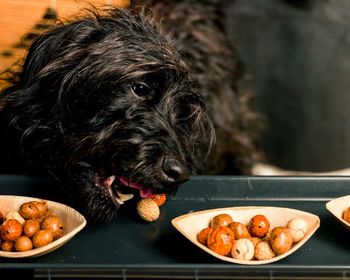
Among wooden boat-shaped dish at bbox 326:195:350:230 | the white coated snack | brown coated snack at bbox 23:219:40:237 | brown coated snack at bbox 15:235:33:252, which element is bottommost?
brown coated snack at bbox 23:219:40:237

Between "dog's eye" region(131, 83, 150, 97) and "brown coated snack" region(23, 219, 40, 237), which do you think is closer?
"brown coated snack" region(23, 219, 40, 237)

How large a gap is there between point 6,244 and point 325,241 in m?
1.06

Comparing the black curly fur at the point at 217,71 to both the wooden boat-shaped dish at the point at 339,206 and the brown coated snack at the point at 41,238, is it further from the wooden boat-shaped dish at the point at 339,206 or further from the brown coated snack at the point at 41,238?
the brown coated snack at the point at 41,238

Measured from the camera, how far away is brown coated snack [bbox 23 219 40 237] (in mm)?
1966

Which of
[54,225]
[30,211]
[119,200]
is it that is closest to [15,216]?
[30,211]

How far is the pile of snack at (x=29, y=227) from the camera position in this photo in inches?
75.3

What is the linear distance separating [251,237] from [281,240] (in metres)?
0.17

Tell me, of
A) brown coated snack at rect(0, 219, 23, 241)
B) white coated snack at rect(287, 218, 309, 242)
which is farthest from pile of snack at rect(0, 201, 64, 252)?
white coated snack at rect(287, 218, 309, 242)

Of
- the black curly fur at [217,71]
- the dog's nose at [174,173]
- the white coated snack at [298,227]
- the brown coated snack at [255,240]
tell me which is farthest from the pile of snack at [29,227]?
the black curly fur at [217,71]

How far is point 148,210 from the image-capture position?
7.10 ft

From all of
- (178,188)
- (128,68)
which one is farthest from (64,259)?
(128,68)

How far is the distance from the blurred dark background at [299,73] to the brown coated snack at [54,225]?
2.38m

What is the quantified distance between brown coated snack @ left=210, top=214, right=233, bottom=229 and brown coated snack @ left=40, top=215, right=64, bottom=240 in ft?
1.69

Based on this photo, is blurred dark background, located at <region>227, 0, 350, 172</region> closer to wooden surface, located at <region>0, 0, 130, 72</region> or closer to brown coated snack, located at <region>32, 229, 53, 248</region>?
wooden surface, located at <region>0, 0, 130, 72</region>
